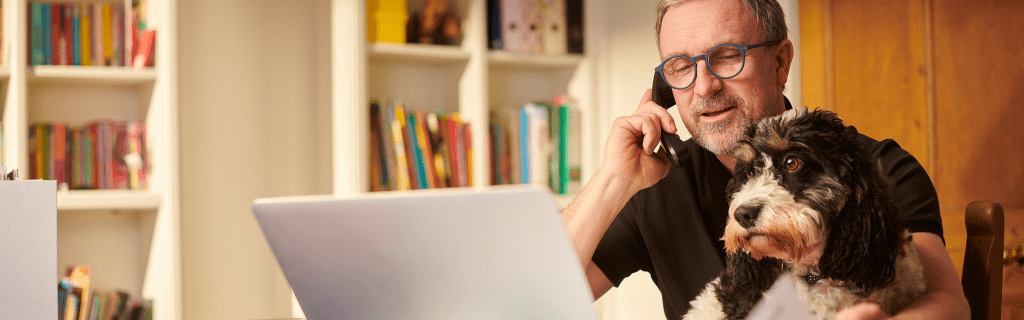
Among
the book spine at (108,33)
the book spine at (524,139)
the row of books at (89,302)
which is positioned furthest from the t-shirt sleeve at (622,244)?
the book spine at (108,33)

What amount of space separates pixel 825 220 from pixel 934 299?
5.9 inches

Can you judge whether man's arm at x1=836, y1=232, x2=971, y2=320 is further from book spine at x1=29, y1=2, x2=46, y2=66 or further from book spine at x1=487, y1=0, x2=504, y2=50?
book spine at x1=29, y1=2, x2=46, y2=66

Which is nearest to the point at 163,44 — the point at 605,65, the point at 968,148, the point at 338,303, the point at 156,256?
the point at 156,256

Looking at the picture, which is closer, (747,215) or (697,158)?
(747,215)

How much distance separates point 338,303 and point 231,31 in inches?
77.0

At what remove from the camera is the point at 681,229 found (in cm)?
116

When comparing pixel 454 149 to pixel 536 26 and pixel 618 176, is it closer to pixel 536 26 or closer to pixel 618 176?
pixel 536 26

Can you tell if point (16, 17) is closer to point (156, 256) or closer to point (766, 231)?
point (156, 256)

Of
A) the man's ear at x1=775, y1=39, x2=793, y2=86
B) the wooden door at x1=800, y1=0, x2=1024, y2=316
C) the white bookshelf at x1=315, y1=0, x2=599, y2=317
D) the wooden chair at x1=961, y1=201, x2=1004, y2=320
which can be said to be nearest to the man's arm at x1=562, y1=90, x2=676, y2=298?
the man's ear at x1=775, y1=39, x2=793, y2=86

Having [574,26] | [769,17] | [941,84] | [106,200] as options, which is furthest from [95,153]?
[941,84]

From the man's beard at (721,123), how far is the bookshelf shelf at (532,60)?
1382 mm

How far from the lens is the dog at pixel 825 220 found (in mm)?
719

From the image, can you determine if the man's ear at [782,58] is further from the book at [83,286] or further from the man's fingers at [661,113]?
the book at [83,286]

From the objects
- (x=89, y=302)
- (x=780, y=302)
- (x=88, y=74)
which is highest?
(x=88, y=74)
